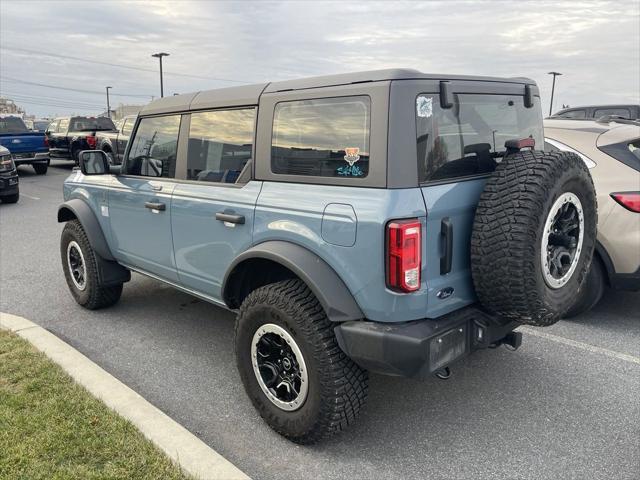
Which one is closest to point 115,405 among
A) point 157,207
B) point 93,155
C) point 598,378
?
point 157,207

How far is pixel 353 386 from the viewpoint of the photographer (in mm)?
2730

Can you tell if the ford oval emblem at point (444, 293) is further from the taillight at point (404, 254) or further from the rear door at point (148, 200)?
the rear door at point (148, 200)

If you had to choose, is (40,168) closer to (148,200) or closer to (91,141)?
(91,141)

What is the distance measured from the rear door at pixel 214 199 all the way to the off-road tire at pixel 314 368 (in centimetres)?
44

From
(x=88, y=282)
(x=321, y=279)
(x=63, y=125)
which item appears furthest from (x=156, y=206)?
(x=63, y=125)

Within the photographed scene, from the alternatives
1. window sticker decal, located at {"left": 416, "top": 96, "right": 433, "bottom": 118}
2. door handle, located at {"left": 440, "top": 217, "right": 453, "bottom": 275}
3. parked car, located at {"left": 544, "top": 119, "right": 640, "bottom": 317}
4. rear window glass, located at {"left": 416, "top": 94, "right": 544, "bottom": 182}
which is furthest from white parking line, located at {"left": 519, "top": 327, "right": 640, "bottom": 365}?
window sticker decal, located at {"left": 416, "top": 96, "right": 433, "bottom": 118}

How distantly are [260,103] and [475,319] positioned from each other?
1741 millimetres

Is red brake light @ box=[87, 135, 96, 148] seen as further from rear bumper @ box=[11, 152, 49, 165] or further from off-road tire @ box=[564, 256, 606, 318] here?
off-road tire @ box=[564, 256, 606, 318]

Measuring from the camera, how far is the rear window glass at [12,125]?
1581cm

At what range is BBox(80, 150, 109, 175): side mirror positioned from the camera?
439cm

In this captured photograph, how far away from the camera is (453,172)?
2.74 meters

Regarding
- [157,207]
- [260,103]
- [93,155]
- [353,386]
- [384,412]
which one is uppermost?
[260,103]

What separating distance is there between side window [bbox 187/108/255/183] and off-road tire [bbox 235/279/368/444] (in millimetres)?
885

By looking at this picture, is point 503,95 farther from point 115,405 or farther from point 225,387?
point 115,405
